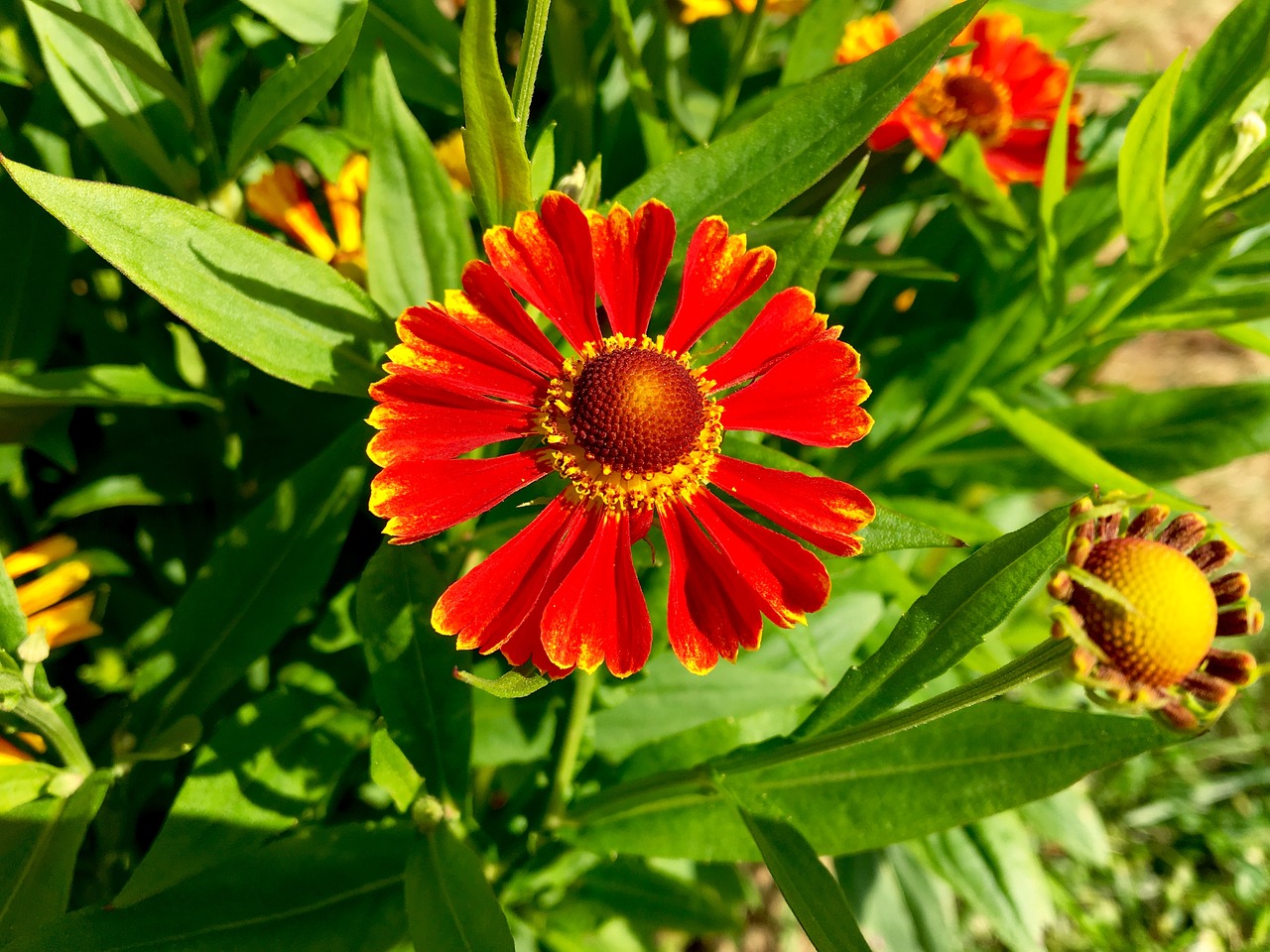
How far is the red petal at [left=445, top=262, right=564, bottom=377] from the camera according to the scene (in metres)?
0.74

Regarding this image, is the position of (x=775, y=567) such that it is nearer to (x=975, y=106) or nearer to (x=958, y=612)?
(x=958, y=612)

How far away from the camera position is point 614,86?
1311 mm

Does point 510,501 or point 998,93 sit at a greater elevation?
point 998,93

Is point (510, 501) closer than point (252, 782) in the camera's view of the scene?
No

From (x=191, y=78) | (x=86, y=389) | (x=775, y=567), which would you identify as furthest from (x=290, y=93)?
(x=775, y=567)

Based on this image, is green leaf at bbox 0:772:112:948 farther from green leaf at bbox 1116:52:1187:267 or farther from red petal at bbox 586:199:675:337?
green leaf at bbox 1116:52:1187:267

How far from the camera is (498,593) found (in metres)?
0.72

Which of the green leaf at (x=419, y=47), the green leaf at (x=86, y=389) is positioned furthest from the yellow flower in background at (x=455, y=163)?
the green leaf at (x=86, y=389)

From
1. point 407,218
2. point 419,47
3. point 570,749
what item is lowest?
point 570,749

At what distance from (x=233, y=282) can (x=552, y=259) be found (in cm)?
26

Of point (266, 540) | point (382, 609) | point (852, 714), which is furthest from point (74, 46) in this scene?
point (852, 714)

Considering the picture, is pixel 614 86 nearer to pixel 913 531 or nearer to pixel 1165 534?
pixel 913 531

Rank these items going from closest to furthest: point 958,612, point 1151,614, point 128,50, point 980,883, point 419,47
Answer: point 1151,614 < point 958,612 < point 128,50 < point 419,47 < point 980,883

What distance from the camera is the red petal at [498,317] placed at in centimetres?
74
